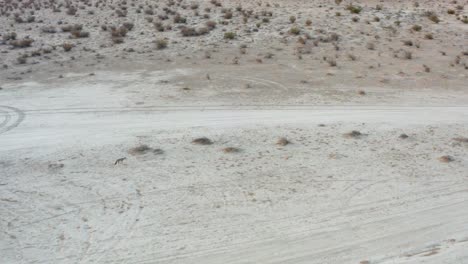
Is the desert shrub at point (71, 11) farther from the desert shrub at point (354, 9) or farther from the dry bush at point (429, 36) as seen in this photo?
the dry bush at point (429, 36)

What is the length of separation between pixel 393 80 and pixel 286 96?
18.6 feet

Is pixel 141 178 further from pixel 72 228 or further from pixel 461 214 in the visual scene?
pixel 461 214

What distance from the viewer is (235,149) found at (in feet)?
50.0

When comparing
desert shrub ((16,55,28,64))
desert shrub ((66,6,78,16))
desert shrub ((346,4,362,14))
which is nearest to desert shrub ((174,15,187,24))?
desert shrub ((66,6,78,16))

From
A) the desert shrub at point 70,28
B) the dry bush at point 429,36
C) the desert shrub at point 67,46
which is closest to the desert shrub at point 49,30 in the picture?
the desert shrub at point 70,28

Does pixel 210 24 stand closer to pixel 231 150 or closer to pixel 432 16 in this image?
pixel 432 16

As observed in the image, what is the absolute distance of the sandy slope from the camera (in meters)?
10.5

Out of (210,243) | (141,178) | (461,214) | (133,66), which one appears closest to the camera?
(210,243)

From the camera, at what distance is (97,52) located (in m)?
29.3

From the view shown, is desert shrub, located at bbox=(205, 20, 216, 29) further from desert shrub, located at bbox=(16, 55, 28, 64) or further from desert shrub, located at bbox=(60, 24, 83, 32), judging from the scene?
desert shrub, located at bbox=(16, 55, 28, 64)

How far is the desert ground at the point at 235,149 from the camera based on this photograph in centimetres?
1070

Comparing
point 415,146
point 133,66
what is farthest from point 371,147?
point 133,66

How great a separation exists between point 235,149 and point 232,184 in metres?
2.23

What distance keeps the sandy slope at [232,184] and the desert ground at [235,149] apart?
5cm
